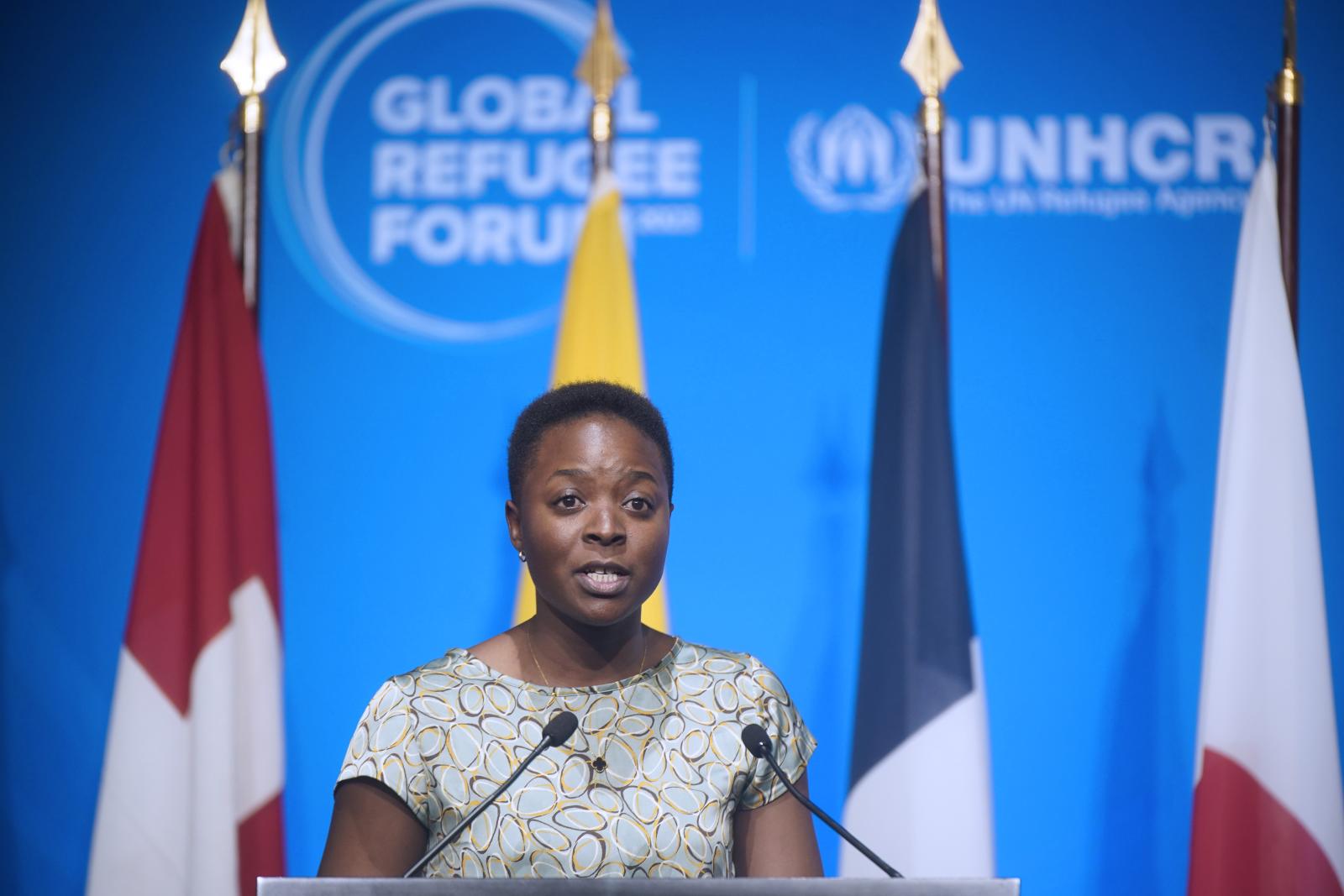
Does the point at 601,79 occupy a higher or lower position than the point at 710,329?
higher

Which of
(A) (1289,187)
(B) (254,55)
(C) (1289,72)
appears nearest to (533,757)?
(B) (254,55)

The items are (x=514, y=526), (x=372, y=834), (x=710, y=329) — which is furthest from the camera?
(x=710, y=329)

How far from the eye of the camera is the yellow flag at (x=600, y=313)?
3197 mm

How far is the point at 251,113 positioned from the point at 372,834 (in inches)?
81.4

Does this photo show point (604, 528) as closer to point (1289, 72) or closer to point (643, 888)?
point (643, 888)

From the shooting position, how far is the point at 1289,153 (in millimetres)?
3158

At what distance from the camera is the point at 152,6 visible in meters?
3.55

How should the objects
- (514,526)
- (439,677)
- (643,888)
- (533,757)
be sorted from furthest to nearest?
(514,526), (439,677), (533,757), (643,888)

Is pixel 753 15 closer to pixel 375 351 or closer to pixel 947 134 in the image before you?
pixel 947 134

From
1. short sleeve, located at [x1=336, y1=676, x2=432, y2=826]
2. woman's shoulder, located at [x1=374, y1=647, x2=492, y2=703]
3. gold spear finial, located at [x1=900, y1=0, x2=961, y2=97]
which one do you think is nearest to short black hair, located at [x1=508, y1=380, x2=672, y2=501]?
woman's shoulder, located at [x1=374, y1=647, x2=492, y2=703]

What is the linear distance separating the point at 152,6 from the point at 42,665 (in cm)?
166

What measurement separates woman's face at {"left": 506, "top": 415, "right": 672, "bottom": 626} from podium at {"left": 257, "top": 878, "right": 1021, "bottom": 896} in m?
0.52

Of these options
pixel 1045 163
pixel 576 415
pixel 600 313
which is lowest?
pixel 576 415

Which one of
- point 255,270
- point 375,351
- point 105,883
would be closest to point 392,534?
point 375,351
